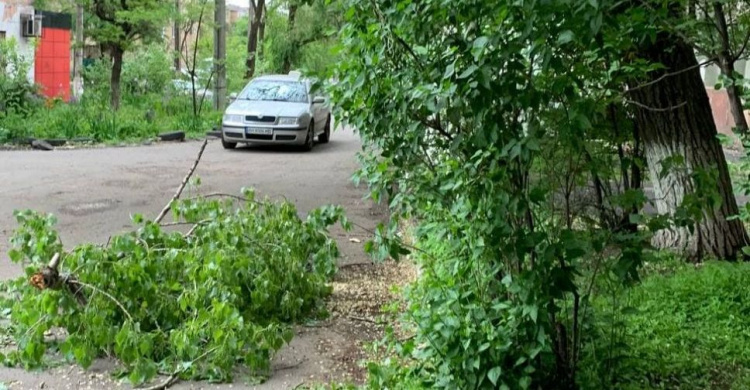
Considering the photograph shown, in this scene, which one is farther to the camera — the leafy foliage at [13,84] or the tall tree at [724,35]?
the leafy foliage at [13,84]

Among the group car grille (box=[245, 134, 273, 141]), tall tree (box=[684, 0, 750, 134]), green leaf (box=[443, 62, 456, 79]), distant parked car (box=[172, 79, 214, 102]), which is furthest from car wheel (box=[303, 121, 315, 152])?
green leaf (box=[443, 62, 456, 79])

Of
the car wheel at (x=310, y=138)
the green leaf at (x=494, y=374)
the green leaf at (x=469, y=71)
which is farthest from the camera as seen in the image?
the car wheel at (x=310, y=138)

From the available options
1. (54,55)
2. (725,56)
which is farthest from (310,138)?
(54,55)

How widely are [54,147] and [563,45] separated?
16.3 meters

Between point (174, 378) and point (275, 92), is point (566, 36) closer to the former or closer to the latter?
point (174, 378)

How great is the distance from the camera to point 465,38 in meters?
3.28

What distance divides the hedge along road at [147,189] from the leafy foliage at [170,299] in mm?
174

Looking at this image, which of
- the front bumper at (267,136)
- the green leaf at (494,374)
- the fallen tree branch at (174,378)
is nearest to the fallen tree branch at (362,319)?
the fallen tree branch at (174,378)

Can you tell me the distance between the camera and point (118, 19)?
899 inches

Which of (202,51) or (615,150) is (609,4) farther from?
(202,51)

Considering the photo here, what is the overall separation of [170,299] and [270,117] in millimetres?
13098

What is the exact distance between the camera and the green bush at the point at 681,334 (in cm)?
431

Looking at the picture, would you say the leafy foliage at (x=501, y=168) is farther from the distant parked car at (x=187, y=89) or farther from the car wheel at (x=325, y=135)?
the distant parked car at (x=187, y=89)

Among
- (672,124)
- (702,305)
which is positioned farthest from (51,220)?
(672,124)
